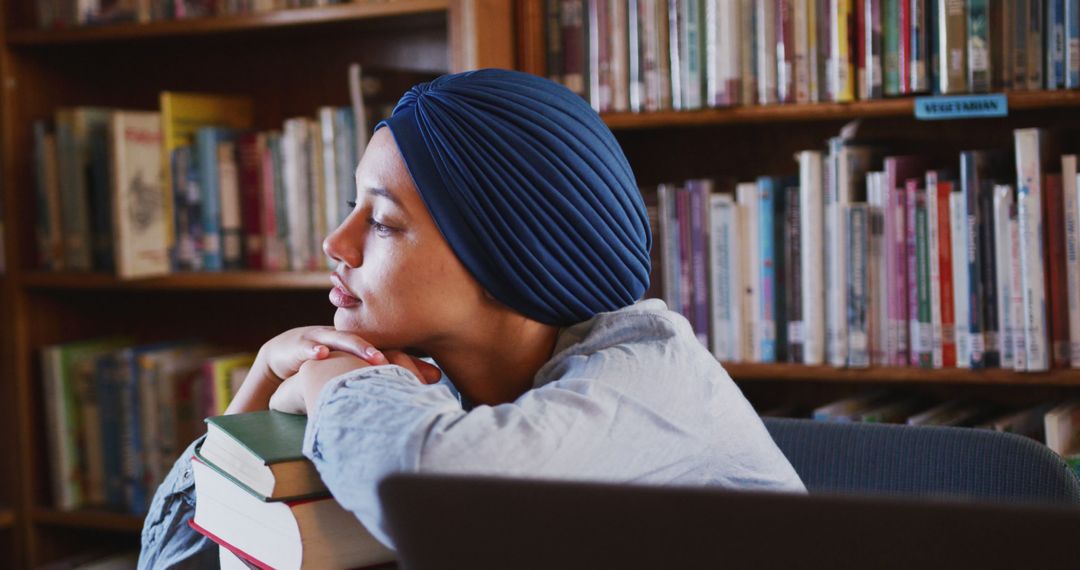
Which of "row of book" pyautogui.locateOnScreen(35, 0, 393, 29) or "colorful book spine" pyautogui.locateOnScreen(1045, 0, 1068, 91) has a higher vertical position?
"row of book" pyautogui.locateOnScreen(35, 0, 393, 29)

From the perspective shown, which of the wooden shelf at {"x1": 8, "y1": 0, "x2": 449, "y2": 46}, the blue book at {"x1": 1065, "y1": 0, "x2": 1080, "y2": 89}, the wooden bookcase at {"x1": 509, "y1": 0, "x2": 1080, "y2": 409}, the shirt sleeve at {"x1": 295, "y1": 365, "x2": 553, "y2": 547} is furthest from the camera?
the wooden shelf at {"x1": 8, "y1": 0, "x2": 449, "y2": 46}

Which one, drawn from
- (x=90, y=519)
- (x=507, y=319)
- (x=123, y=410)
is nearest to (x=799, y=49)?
(x=507, y=319)

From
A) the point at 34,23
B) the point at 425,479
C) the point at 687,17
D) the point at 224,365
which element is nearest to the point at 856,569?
the point at 425,479

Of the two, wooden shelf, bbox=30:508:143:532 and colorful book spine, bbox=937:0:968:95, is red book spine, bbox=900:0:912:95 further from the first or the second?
wooden shelf, bbox=30:508:143:532

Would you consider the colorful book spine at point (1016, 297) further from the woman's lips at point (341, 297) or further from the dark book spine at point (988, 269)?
the woman's lips at point (341, 297)

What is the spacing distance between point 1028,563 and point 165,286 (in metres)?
1.92

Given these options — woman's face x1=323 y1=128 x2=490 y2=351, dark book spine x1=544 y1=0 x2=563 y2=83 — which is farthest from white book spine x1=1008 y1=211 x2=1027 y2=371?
woman's face x1=323 y1=128 x2=490 y2=351

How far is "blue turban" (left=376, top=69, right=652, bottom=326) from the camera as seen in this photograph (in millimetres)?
872

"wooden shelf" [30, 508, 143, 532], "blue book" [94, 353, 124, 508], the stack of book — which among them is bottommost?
"wooden shelf" [30, 508, 143, 532]

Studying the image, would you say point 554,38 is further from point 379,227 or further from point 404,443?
point 404,443

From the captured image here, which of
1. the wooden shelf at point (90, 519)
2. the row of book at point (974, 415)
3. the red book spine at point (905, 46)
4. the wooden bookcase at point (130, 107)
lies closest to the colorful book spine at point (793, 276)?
the row of book at point (974, 415)

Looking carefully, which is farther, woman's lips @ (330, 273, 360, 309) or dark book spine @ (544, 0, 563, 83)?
dark book spine @ (544, 0, 563, 83)

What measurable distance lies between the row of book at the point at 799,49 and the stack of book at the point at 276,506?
3.55 ft

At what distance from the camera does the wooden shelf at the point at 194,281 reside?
2.04m
